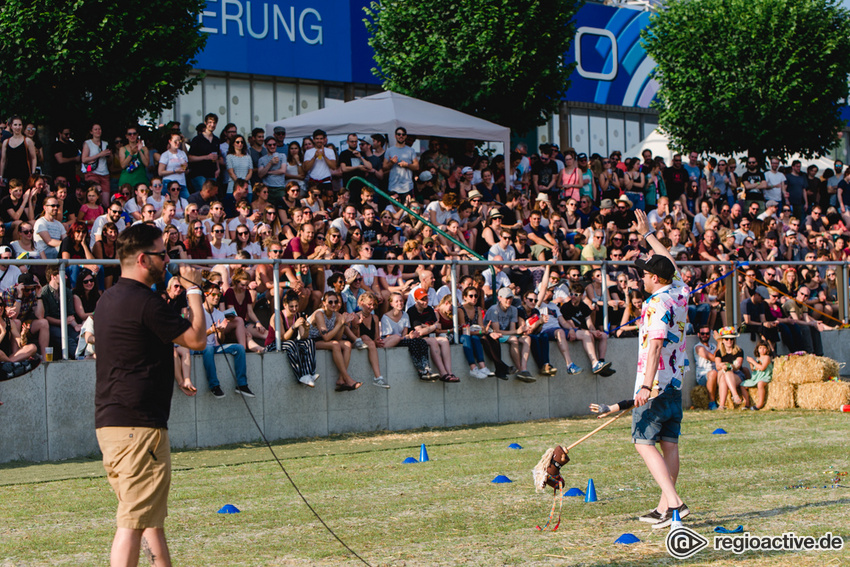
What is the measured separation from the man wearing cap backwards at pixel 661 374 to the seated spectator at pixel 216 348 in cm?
616

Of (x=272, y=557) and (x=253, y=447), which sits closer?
(x=272, y=557)

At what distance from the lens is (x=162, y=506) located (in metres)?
5.48

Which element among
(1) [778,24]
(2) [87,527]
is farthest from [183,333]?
(1) [778,24]

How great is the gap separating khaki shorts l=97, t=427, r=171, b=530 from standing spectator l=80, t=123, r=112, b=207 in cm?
1097

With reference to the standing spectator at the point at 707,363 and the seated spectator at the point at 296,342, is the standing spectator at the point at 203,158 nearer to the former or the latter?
the seated spectator at the point at 296,342

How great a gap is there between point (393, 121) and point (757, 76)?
528 inches

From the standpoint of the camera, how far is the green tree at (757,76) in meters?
28.9

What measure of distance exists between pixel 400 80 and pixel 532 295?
12.1 metres

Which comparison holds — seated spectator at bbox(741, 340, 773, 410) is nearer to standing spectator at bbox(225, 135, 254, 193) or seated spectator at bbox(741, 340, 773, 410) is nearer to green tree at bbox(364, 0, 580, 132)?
standing spectator at bbox(225, 135, 254, 193)

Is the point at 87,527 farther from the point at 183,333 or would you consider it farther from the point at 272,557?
the point at 183,333

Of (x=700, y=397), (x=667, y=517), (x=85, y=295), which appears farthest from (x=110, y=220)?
(x=700, y=397)

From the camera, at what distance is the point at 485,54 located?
25312 mm

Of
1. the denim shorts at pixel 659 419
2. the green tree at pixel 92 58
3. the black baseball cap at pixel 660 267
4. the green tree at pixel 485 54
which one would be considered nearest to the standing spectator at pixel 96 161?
the green tree at pixel 92 58

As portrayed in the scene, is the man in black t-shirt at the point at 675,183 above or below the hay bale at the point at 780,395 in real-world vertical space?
above
